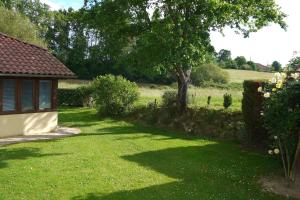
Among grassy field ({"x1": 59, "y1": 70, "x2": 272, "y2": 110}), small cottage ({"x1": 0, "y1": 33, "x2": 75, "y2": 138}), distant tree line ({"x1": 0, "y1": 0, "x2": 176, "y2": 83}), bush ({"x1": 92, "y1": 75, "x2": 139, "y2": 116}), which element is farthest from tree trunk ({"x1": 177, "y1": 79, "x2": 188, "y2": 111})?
distant tree line ({"x1": 0, "y1": 0, "x2": 176, "y2": 83})

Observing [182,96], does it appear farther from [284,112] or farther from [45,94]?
[284,112]

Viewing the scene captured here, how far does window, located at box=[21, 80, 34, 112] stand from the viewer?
1752 cm

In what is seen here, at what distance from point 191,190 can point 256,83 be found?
6642 mm

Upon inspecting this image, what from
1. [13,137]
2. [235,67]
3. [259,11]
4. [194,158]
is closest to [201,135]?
[194,158]

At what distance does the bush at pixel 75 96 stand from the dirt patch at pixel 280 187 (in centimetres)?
2272

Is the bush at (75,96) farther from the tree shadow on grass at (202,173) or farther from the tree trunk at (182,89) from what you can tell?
the tree shadow on grass at (202,173)

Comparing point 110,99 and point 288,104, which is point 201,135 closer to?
point 110,99

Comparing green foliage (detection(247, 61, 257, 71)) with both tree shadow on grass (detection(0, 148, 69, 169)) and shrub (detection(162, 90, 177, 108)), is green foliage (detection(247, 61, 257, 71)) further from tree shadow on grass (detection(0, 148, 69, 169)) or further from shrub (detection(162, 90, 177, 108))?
tree shadow on grass (detection(0, 148, 69, 169))

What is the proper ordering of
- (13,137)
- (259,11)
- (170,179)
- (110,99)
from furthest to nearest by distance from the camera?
(110,99)
(259,11)
(13,137)
(170,179)

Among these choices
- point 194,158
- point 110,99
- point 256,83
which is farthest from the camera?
point 110,99

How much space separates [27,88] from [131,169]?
7839 mm

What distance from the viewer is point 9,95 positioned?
16906 mm

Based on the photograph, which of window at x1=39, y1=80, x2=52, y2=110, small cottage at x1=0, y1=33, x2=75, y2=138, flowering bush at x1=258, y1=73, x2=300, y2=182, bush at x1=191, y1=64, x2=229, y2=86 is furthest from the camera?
bush at x1=191, y1=64, x2=229, y2=86

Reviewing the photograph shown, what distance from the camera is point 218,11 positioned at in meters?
18.5
